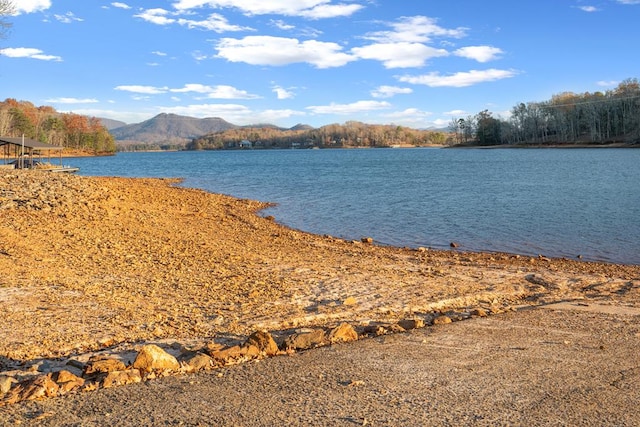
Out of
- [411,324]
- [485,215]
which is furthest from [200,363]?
[485,215]

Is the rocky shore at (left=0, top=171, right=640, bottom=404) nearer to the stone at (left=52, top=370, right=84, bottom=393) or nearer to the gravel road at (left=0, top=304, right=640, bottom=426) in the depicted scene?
the stone at (left=52, top=370, right=84, bottom=393)

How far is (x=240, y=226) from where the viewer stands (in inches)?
762

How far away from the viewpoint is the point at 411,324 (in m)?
7.30

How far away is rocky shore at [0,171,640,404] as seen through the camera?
5984 millimetres

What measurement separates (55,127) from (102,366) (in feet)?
468

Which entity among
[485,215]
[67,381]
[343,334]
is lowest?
[485,215]

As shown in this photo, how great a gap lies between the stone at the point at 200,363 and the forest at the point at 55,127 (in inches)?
4550

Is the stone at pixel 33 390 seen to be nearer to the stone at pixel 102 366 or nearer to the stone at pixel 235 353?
the stone at pixel 102 366

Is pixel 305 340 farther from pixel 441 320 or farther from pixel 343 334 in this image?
pixel 441 320

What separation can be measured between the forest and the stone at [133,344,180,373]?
379ft

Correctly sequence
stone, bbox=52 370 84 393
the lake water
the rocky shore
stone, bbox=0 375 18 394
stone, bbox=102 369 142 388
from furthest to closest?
the lake water < the rocky shore < stone, bbox=102 369 142 388 < stone, bbox=52 370 84 393 < stone, bbox=0 375 18 394

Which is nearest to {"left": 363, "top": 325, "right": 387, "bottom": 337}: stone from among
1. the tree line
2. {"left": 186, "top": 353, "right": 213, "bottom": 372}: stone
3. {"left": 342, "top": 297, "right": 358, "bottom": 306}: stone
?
{"left": 342, "top": 297, "right": 358, "bottom": 306}: stone

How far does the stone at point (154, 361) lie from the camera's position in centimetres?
545

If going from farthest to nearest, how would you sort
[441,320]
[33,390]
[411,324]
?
[441,320]
[411,324]
[33,390]
